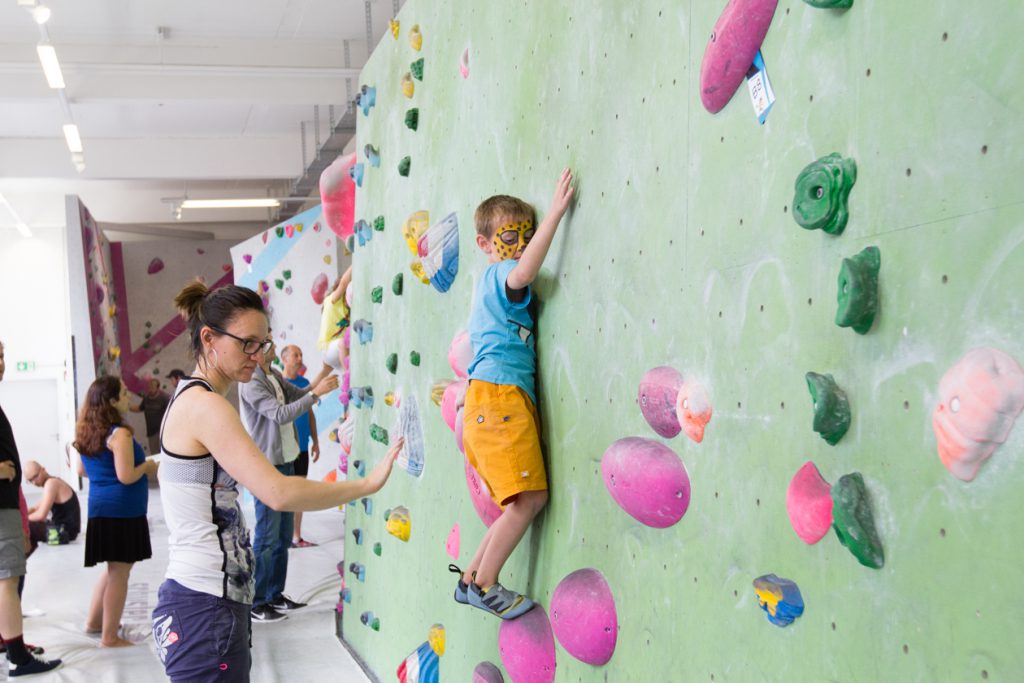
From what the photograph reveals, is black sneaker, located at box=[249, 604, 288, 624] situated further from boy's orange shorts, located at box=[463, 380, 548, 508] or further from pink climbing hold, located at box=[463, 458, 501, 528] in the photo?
boy's orange shorts, located at box=[463, 380, 548, 508]

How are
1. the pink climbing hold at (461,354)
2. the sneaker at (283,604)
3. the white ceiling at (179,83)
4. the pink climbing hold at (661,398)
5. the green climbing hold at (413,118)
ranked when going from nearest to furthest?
the pink climbing hold at (661,398)
the pink climbing hold at (461,354)
the green climbing hold at (413,118)
the sneaker at (283,604)
the white ceiling at (179,83)

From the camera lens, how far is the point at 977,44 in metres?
1.06

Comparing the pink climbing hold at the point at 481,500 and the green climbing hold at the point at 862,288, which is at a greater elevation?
the green climbing hold at the point at 862,288

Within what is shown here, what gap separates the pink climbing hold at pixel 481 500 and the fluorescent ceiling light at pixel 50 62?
13.3 feet

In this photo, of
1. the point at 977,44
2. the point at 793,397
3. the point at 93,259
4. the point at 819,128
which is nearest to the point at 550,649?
the point at 793,397

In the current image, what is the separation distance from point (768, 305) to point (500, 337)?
96 cm

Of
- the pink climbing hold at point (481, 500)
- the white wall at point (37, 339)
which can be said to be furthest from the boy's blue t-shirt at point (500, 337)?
the white wall at point (37, 339)

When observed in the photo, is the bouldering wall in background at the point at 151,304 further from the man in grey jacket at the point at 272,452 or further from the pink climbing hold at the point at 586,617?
the pink climbing hold at the point at 586,617

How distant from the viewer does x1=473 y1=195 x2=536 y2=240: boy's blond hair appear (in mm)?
2320

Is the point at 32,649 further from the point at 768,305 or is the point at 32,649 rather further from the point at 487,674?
the point at 768,305

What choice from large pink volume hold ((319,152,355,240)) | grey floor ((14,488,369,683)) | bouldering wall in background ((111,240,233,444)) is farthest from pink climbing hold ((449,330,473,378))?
bouldering wall in background ((111,240,233,444))

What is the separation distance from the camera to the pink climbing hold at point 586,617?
1958 millimetres

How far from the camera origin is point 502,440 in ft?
7.34

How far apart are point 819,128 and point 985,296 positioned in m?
0.37
